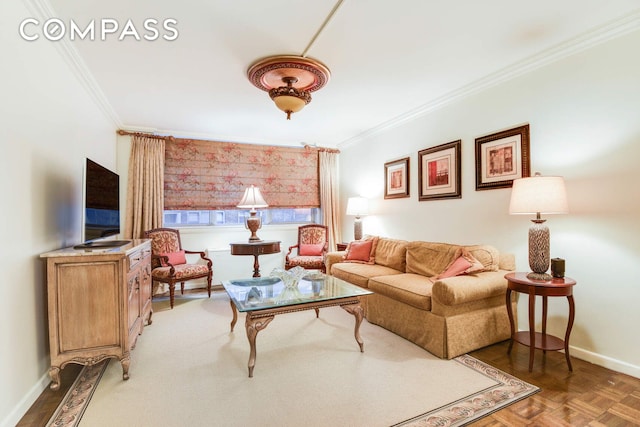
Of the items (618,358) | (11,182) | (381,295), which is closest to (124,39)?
(11,182)

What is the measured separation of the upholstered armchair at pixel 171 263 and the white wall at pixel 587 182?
353 cm

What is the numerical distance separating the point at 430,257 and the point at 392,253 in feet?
1.95

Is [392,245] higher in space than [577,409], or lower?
higher

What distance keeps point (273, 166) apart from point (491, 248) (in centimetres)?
384

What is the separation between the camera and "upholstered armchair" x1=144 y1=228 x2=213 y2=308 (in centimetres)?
402

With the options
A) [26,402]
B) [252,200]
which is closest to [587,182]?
[252,200]

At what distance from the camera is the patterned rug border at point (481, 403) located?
1.81 m

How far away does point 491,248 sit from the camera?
3.14 metres

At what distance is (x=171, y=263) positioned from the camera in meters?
4.41

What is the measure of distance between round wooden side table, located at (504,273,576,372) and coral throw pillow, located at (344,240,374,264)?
1.95m

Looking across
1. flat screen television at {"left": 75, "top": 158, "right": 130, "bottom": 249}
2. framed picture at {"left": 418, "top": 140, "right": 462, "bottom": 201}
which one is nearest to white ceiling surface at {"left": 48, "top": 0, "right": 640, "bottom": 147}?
framed picture at {"left": 418, "top": 140, "right": 462, "bottom": 201}

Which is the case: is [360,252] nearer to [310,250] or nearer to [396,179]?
[310,250]

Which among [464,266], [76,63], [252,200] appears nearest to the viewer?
[76,63]

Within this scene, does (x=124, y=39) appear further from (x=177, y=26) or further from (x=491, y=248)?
(x=491, y=248)
